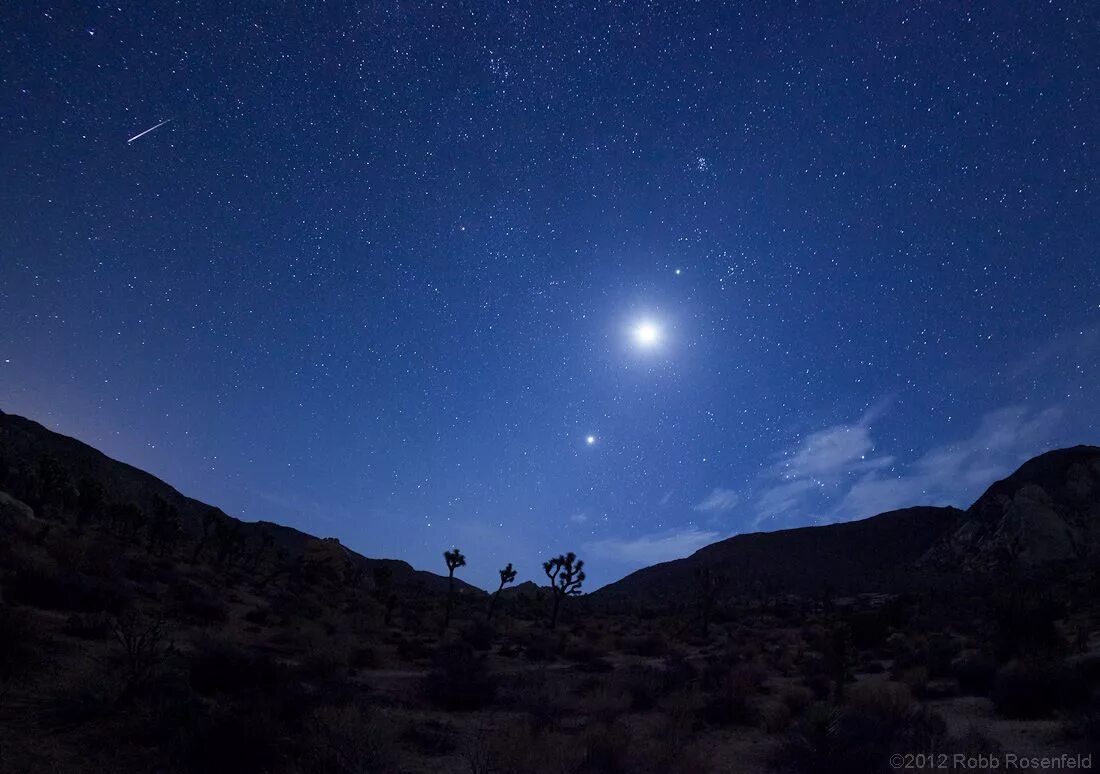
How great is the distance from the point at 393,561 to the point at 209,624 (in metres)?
99.5

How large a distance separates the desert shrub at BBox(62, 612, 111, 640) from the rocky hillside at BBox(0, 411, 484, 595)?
28.3 m

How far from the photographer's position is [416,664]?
801 inches

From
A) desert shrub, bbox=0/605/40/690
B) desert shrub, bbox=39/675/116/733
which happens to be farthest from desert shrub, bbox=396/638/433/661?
desert shrub, bbox=39/675/116/733

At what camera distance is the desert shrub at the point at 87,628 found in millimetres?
13047

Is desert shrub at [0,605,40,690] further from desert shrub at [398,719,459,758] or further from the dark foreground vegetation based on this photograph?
desert shrub at [398,719,459,758]

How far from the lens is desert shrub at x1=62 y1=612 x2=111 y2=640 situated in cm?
1305

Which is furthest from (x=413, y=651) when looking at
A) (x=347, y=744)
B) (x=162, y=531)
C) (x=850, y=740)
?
(x=162, y=531)

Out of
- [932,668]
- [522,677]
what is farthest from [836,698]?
[522,677]

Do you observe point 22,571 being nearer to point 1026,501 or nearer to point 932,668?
point 932,668

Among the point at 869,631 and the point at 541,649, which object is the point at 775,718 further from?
the point at 869,631

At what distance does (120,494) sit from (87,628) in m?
84.7

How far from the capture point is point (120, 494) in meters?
80.5

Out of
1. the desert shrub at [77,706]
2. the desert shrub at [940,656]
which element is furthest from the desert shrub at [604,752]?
the desert shrub at [940,656]

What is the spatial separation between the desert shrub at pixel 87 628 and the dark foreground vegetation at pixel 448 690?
41mm
